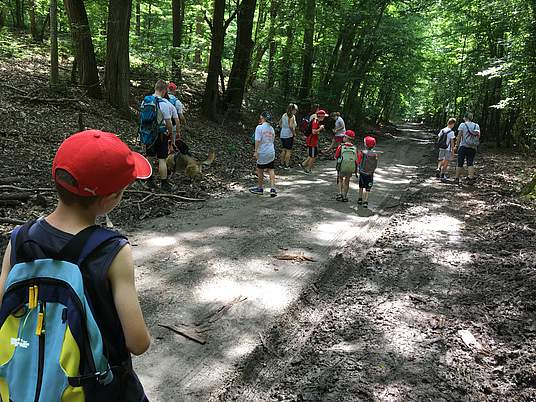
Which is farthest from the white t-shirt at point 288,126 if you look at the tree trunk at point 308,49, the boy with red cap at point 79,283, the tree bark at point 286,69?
the boy with red cap at point 79,283

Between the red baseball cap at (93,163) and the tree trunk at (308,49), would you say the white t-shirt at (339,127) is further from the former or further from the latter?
the red baseball cap at (93,163)

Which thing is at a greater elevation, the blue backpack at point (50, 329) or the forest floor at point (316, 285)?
the blue backpack at point (50, 329)

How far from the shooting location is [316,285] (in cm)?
572

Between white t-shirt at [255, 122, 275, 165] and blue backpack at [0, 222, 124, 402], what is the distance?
885cm

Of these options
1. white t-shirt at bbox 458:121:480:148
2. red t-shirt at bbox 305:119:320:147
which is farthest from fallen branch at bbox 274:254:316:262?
white t-shirt at bbox 458:121:480:148

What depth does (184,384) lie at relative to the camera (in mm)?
3623

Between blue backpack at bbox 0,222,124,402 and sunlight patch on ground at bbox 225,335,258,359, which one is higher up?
blue backpack at bbox 0,222,124,402

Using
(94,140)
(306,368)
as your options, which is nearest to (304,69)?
(306,368)

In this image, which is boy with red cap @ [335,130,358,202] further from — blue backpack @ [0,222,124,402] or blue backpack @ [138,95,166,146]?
blue backpack @ [0,222,124,402]

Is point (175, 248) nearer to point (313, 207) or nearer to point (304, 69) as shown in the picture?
point (313, 207)

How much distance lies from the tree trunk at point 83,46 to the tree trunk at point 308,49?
10.7 metres

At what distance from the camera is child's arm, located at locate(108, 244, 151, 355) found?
1694 mm

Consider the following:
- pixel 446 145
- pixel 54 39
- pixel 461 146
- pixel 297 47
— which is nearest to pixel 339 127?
pixel 446 145

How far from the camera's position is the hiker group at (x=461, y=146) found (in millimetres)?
13383
